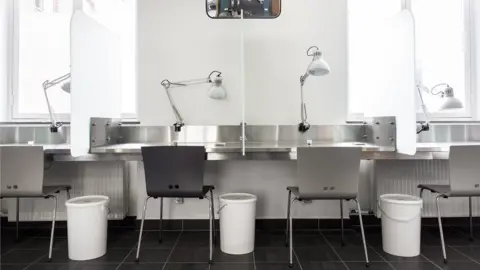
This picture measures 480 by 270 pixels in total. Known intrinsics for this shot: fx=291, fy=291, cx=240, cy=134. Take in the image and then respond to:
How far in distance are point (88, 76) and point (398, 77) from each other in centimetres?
226

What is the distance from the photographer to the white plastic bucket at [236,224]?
6.77 ft

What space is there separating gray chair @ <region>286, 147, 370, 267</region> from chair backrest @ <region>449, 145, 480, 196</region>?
669 millimetres

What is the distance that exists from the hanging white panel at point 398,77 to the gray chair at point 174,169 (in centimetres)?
141

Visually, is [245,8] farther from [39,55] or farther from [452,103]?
[39,55]

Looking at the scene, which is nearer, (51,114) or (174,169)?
(174,169)

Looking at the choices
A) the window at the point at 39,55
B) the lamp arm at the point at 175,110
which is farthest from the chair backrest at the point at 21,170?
the lamp arm at the point at 175,110

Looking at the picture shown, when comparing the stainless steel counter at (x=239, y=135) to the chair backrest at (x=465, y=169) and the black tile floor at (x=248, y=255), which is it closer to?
the chair backrest at (x=465, y=169)

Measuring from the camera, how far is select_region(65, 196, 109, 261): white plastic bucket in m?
1.96

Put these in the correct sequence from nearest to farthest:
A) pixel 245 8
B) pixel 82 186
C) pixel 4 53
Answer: pixel 245 8
pixel 82 186
pixel 4 53

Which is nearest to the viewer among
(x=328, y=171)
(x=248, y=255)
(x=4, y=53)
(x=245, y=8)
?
(x=328, y=171)

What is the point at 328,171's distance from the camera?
1857 millimetres

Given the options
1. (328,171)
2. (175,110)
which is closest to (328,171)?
(328,171)

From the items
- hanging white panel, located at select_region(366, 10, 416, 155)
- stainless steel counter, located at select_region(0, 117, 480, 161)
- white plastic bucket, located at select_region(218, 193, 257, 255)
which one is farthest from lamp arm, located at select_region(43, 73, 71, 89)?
hanging white panel, located at select_region(366, 10, 416, 155)

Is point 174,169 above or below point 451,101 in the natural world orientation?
below
